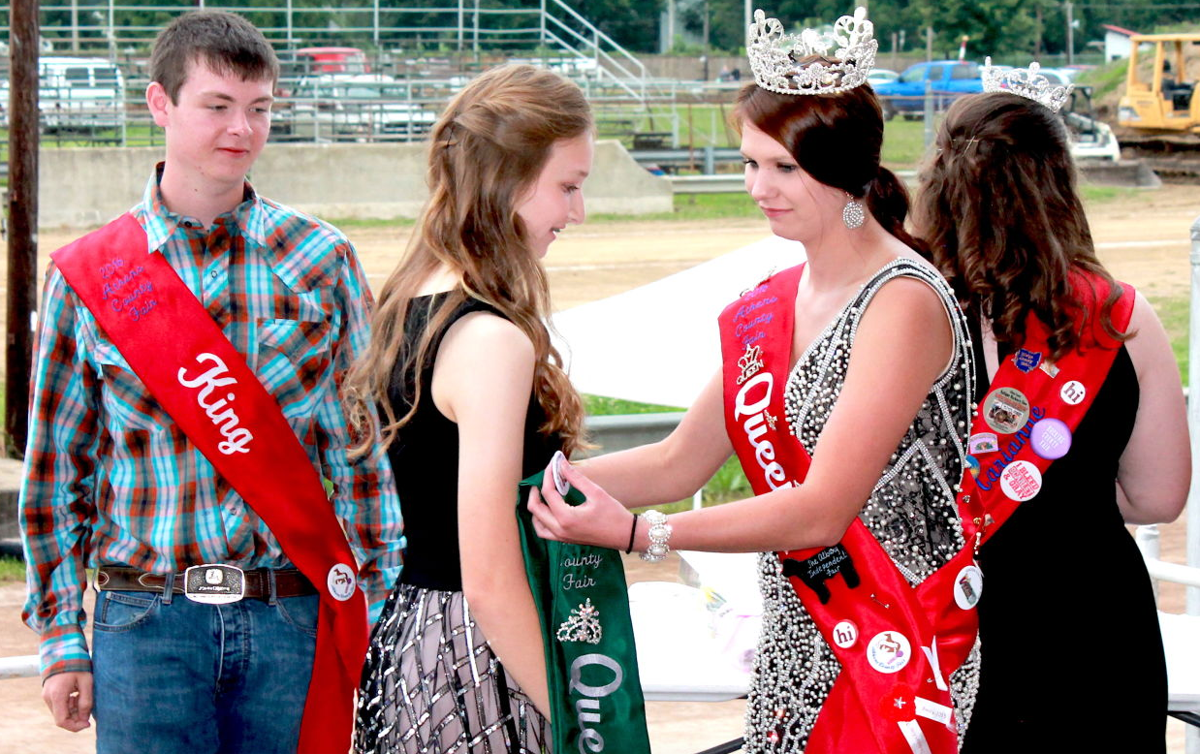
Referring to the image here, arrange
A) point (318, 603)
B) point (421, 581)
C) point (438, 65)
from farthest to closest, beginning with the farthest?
point (438, 65) → point (318, 603) → point (421, 581)

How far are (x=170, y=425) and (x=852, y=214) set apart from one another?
1.14 metres

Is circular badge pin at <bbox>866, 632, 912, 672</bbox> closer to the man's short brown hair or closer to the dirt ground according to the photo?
the man's short brown hair

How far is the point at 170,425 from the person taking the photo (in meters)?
2.35

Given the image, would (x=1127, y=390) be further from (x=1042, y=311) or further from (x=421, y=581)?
(x=421, y=581)

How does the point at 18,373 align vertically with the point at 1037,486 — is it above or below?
below

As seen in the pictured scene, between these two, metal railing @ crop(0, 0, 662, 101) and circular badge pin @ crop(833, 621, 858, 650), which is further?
metal railing @ crop(0, 0, 662, 101)

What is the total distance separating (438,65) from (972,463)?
97.9 ft

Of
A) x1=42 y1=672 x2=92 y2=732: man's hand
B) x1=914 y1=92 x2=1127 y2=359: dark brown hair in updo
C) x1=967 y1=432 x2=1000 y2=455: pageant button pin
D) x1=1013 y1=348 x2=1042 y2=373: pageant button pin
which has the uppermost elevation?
x1=914 y1=92 x2=1127 y2=359: dark brown hair in updo

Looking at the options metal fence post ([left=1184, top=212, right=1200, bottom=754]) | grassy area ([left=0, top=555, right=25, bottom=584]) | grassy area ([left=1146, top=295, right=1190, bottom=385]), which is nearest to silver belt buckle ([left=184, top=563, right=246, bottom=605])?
metal fence post ([left=1184, top=212, right=1200, bottom=754])

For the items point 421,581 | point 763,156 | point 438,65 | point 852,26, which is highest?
point 438,65

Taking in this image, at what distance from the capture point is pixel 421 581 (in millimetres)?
2117

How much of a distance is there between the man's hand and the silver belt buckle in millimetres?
222

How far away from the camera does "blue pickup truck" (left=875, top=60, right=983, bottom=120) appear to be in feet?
121

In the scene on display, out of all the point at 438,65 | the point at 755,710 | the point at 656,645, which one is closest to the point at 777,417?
the point at 755,710
